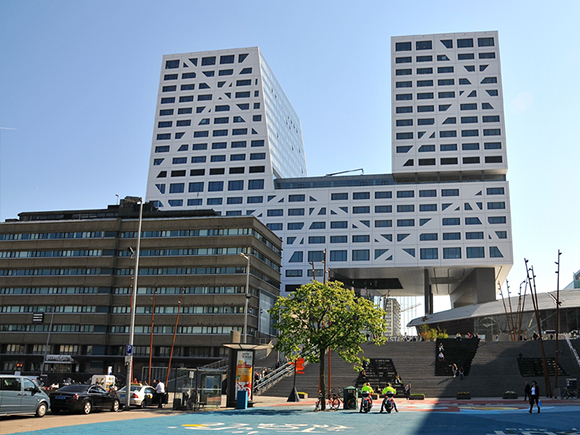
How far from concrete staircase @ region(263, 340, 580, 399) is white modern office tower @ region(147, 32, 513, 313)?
30889mm

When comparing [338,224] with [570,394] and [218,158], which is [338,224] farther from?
[570,394]

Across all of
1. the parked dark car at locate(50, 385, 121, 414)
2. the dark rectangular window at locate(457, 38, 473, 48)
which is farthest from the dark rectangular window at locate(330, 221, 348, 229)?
the parked dark car at locate(50, 385, 121, 414)

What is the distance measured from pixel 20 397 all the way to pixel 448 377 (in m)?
36.8

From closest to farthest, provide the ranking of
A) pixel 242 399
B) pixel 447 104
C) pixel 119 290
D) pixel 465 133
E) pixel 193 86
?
1. pixel 242 399
2. pixel 119 290
3. pixel 465 133
4. pixel 447 104
5. pixel 193 86

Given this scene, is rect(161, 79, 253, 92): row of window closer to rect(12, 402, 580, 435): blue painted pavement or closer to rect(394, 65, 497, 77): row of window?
rect(394, 65, 497, 77): row of window

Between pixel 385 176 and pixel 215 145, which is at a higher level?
pixel 215 145

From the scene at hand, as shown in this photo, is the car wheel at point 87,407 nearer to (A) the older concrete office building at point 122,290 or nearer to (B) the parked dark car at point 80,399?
(B) the parked dark car at point 80,399

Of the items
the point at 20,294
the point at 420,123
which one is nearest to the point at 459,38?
the point at 420,123

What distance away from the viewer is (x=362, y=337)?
108 feet

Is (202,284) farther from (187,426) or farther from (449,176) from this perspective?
(187,426)

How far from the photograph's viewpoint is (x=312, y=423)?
949 inches

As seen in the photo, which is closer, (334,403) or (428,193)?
(334,403)

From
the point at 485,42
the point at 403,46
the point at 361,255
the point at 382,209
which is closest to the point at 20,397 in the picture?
the point at 361,255

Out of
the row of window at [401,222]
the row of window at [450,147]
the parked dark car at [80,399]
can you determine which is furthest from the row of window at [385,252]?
the parked dark car at [80,399]
